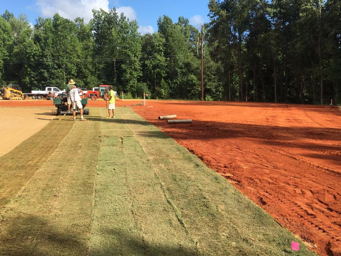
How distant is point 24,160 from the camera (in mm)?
6570

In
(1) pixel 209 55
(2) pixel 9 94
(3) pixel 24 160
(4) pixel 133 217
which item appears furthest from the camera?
(1) pixel 209 55

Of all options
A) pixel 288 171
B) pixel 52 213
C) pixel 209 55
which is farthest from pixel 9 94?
pixel 288 171

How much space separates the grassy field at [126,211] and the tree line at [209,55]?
38.6 meters

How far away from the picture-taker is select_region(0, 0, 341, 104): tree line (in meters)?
Result: 41.6

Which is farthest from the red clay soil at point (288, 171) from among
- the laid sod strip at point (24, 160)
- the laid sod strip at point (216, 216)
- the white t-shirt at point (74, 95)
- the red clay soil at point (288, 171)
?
the white t-shirt at point (74, 95)

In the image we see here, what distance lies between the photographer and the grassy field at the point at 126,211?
311 cm

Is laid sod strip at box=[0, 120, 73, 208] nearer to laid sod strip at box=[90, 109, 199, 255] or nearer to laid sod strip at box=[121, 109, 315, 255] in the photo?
laid sod strip at box=[90, 109, 199, 255]

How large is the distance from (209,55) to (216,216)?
62.1 m

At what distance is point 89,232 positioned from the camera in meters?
3.35

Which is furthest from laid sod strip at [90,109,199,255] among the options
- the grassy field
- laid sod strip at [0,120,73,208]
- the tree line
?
the tree line

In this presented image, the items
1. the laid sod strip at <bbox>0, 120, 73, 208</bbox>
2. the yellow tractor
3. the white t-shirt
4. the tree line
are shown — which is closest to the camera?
the laid sod strip at <bbox>0, 120, 73, 208</bbox>

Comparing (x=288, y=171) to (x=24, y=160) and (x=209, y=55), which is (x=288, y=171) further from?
(x=209, y=55)

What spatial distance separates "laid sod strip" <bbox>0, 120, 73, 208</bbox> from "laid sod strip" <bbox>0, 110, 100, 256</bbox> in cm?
18

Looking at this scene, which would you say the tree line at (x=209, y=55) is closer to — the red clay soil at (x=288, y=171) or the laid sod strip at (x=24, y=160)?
the red clay soil at (x=288, y=171)
